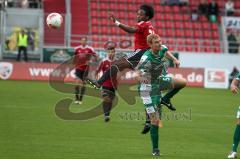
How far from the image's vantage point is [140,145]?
14938 millimetres

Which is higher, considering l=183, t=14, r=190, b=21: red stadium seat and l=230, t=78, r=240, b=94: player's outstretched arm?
l=183, t=14, r=190, b=21: red stadium seat

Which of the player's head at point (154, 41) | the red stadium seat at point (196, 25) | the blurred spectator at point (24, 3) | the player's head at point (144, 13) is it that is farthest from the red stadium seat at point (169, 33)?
the player's head at point (154, 41)

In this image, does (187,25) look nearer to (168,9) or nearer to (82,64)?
(168,9)

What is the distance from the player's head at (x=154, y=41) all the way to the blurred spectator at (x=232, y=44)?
29.0m

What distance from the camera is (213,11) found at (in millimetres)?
44531

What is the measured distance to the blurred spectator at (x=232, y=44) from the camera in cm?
4233

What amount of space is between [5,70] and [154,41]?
75.1 feet

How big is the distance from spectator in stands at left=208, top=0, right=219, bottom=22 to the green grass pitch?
1851cm

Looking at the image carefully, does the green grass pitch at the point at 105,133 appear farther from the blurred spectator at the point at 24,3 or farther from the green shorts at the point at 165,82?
the blurred spectator at the point at 24,3

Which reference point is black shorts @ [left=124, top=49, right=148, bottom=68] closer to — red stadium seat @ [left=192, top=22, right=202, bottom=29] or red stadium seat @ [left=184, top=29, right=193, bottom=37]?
red stadium seat @ [left=184, top=29, right=193, bottom=37]

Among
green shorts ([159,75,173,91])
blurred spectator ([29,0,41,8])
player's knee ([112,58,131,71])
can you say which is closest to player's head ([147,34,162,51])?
green shorts ([159,75,173,91])

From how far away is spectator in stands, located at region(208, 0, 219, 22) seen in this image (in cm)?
4434

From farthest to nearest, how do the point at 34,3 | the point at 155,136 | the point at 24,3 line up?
the point at 34,3
the point at 24,3
the point at 155,136

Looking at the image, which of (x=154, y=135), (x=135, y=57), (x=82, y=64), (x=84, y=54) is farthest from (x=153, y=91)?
(x=84, y=54)
